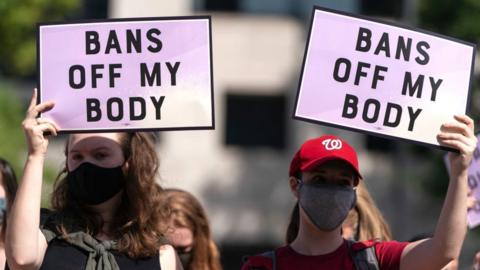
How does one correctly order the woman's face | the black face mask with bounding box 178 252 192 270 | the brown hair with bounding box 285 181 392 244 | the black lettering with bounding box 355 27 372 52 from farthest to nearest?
the black face mask with bounding box 178 252 192 270 → the brown hair with bounding box 285 181 392 244 → the black lettering with bounding box 355 27 372 52 → the woman's face

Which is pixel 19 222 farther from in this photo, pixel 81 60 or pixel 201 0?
pixel 201 0

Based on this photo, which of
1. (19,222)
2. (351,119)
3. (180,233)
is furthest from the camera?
(180,233)

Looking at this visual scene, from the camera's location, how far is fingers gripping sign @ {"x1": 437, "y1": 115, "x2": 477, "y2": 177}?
507 cm

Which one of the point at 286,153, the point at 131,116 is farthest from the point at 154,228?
the point at 286,153

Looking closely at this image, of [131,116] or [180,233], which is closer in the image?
[131,116]

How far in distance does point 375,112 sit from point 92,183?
3.97ft

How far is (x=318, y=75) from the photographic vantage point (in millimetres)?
5527

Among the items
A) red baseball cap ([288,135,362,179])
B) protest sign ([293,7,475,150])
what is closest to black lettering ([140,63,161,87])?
protest sign ([293,7,475,150])

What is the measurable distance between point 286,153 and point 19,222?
21.2m

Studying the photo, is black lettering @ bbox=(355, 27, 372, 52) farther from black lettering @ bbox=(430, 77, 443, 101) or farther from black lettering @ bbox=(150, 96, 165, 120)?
black lettering @ bbox=(150, 96, 165, 120)

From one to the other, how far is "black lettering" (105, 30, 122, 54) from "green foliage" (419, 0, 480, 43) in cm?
1506

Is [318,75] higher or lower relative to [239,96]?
lower

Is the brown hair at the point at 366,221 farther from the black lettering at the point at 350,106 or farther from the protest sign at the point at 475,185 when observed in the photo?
the black lettering at the point at 350,106

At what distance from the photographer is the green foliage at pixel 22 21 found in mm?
15539
